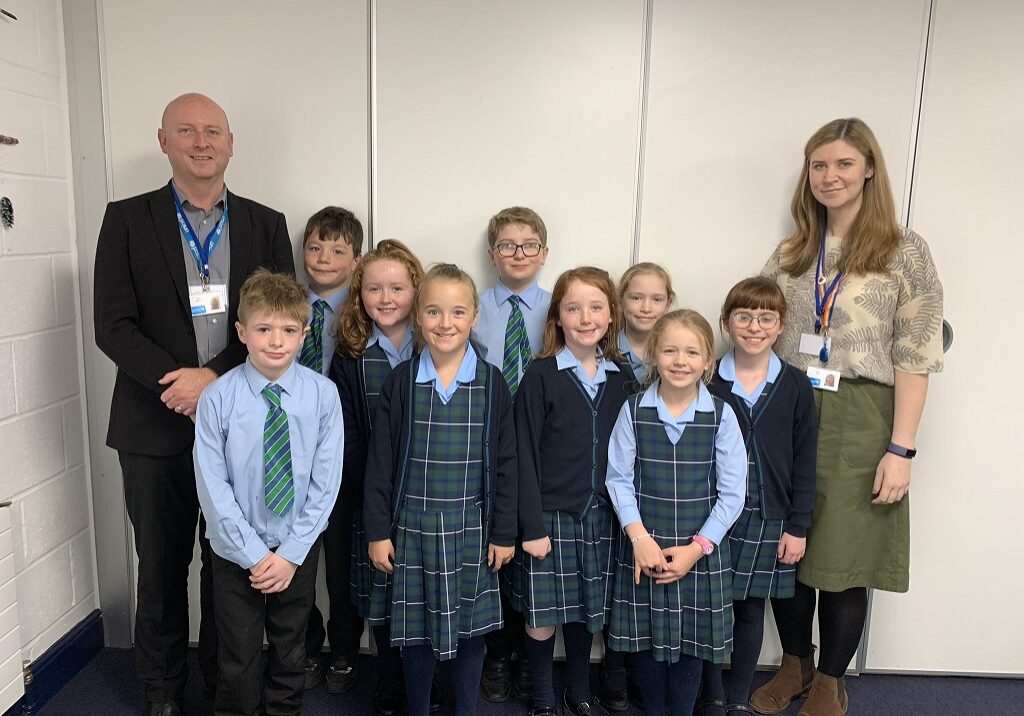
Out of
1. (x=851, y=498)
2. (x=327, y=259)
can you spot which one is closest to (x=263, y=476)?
(x=327, y=259)

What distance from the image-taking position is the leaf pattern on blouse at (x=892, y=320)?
2156 mm

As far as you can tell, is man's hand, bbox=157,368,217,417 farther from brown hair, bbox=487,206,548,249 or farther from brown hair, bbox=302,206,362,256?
brown hair, bbox=487,206,548,249

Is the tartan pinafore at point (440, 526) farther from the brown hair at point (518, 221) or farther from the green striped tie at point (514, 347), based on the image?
the brown hair at point (518, 221)

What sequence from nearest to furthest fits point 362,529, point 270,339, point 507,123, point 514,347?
point 270,339 → point 362,529 → point 514,347 → point 507,123

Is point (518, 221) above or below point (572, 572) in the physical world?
above

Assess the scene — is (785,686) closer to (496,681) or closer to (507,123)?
(496,681)

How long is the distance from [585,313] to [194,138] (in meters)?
1.25

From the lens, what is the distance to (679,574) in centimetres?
203

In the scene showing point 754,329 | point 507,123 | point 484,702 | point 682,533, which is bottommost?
point 484,702

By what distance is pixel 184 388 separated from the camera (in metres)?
2.06

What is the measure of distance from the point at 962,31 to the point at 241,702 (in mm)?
3020

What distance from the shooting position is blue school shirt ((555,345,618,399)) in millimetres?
2160

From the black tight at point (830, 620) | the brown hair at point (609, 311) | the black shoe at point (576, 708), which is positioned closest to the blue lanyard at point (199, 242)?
the brown hair at point (609, 311)

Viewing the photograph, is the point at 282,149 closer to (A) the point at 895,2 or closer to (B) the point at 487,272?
(B) the point at 487,272
